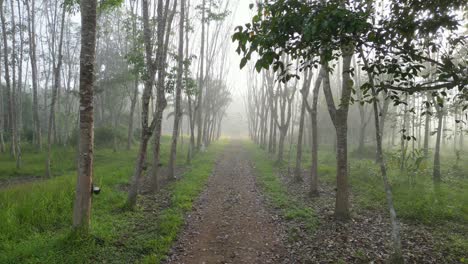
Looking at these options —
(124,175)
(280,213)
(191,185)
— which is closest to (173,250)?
(280,213)

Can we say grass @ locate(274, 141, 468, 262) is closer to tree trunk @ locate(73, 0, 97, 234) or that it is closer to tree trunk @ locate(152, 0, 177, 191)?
tree trunk @ locate(152, 0, 177, 191)

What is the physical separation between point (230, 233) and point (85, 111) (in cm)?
451

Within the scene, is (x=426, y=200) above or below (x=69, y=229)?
above

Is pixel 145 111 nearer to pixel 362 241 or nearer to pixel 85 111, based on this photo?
pixel 85 111

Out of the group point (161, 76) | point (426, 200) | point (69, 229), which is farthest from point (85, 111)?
point (426, 200)

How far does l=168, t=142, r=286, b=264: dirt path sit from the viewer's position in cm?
652

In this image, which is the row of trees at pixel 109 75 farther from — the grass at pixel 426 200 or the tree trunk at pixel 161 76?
the grass at pixel 426 200

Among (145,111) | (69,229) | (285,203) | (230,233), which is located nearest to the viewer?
(69,229)

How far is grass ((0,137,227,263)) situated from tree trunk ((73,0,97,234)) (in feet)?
1.76

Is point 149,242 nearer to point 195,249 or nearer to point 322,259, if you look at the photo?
point 195,249

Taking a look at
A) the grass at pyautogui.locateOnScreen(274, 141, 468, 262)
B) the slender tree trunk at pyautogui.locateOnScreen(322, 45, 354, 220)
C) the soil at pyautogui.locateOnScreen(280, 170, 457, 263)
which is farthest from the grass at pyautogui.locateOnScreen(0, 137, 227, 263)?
the grass at pyautogui.locateOnScreen(274, 141, 468, 262)

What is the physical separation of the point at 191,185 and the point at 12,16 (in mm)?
17968

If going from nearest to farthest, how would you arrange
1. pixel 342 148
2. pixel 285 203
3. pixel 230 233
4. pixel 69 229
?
pixel 69 229 → pixel 230 233 → pixel 342 148 → pixel 285 203

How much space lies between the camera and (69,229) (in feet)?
23.5
